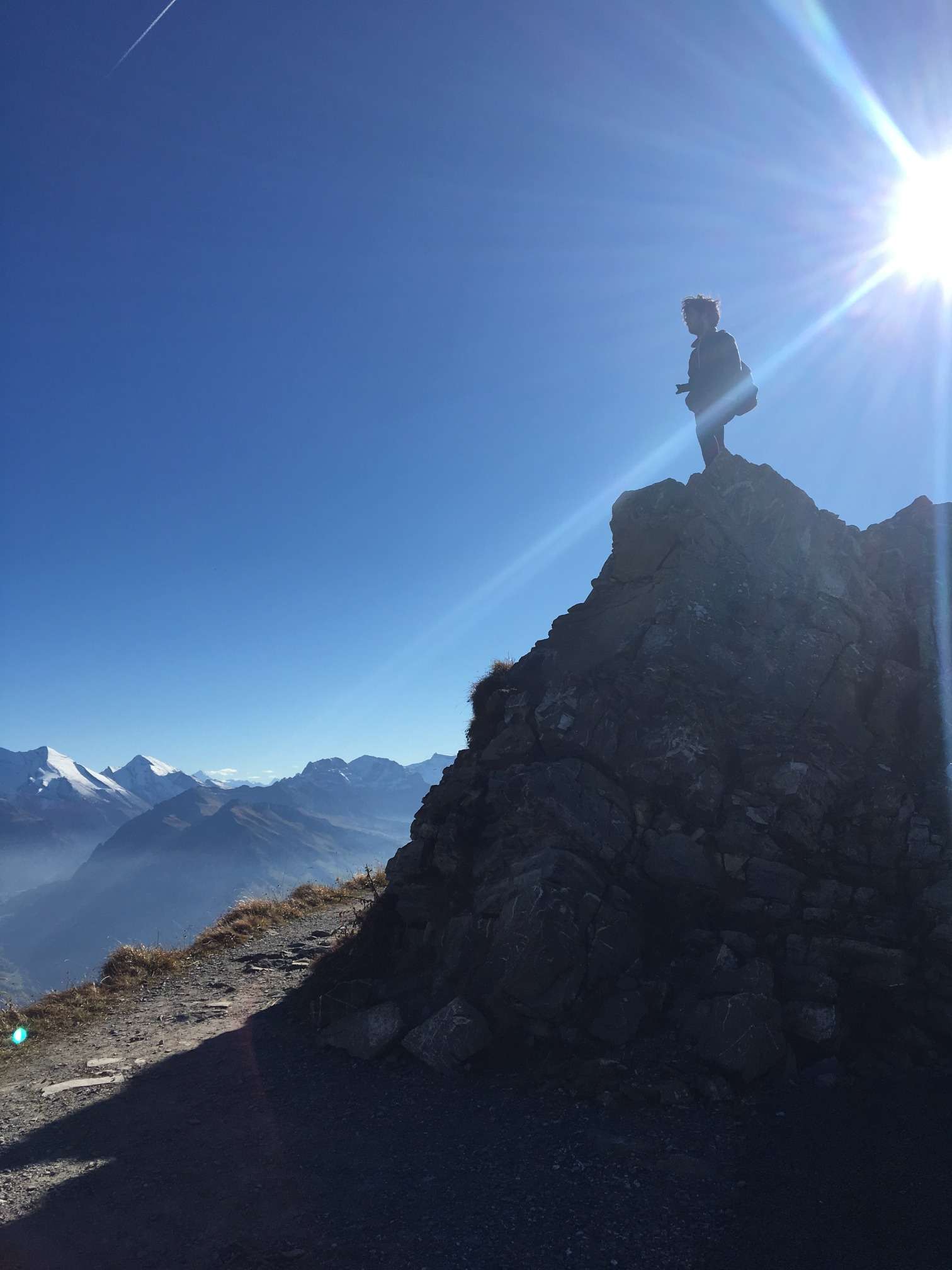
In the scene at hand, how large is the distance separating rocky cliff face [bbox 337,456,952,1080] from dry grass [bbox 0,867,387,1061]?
516 cm

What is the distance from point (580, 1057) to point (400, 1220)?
411 centimetres

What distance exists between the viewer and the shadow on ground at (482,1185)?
7.64 metres

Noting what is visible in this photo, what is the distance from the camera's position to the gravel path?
7.68m

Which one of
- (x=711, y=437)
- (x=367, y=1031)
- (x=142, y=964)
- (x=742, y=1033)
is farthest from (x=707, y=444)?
(x=142, y=964)

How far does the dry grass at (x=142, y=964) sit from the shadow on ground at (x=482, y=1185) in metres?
6.13

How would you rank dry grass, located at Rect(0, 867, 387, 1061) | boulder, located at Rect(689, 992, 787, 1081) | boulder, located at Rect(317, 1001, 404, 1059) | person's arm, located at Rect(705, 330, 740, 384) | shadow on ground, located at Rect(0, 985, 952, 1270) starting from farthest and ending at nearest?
1. person's arm, located at Rect(705, 330, 740, 384)
2. dry grass, located at Rect(0, 867, 387, 1061)
3. boulder, located at Rect(317, 1001, 404, 1059)
4. boulder, located at Rect(689, 992, 787, 1081)
5. shadow on ground, located at Rect(0, 985, 952, 1270)

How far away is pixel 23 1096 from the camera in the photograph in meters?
12.8

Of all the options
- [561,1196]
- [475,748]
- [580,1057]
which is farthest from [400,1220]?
[475,748]

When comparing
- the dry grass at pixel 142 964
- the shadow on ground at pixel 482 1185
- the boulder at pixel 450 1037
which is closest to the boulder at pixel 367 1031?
the boulder at pixel 450 1037

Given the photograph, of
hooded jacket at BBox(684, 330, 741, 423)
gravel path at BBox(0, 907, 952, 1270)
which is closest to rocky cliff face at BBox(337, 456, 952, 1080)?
gravel path at BBox(0, 907, 952, 1270)

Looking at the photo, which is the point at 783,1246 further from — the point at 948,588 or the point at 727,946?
the point at 948,588

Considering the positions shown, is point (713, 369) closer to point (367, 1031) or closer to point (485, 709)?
point (485, 709)

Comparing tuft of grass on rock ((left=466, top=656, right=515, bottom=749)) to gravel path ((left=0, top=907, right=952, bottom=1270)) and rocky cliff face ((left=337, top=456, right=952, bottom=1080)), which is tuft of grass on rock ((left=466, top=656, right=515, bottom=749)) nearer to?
rocky cliff face ((left=337, top=456, right=952, bottom=1080))

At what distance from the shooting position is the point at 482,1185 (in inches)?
354
